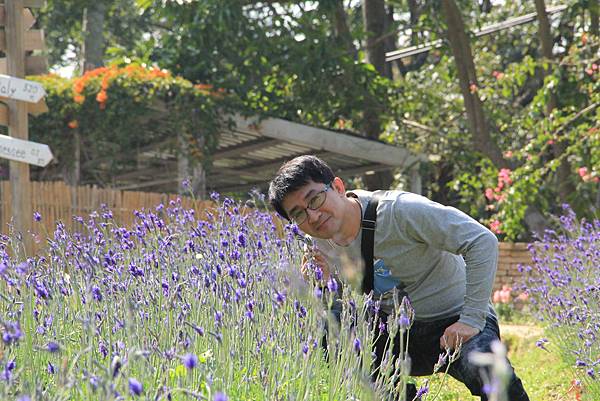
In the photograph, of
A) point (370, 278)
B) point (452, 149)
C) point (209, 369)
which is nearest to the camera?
point (209, 369)

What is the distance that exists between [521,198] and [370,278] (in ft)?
24.6

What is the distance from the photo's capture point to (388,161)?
42.8 ft

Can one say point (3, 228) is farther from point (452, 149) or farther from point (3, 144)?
point (452, 149)

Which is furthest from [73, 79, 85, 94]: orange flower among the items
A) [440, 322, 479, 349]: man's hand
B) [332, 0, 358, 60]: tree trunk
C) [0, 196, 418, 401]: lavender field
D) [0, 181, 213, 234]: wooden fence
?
[440, 322, 479, 349]: man's hand

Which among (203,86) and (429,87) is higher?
(429,87)

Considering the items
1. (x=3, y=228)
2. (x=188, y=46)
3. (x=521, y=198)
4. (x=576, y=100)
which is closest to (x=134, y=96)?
(x=188, y=46)

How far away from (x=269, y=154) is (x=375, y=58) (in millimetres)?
2302

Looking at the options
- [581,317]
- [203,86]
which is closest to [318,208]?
[581,317]

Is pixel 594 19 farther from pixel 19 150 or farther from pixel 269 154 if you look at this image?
pixel 19 150

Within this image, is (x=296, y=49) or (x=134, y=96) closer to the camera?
(x=134, y=96)

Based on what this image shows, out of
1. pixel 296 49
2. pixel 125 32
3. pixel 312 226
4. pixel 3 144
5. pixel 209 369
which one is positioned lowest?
pixel 209 369

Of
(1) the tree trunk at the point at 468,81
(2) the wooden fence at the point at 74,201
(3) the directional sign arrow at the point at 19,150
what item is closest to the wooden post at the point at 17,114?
(3) the directional sign arrow at the point at 19,150

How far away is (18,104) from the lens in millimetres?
5883

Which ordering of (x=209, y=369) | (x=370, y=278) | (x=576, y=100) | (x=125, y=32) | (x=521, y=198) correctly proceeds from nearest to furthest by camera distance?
(x=209, y=369)
(x=370, y=278)
(x=521, y=198)
(x=576, y=100)
(x=125, y=32)
